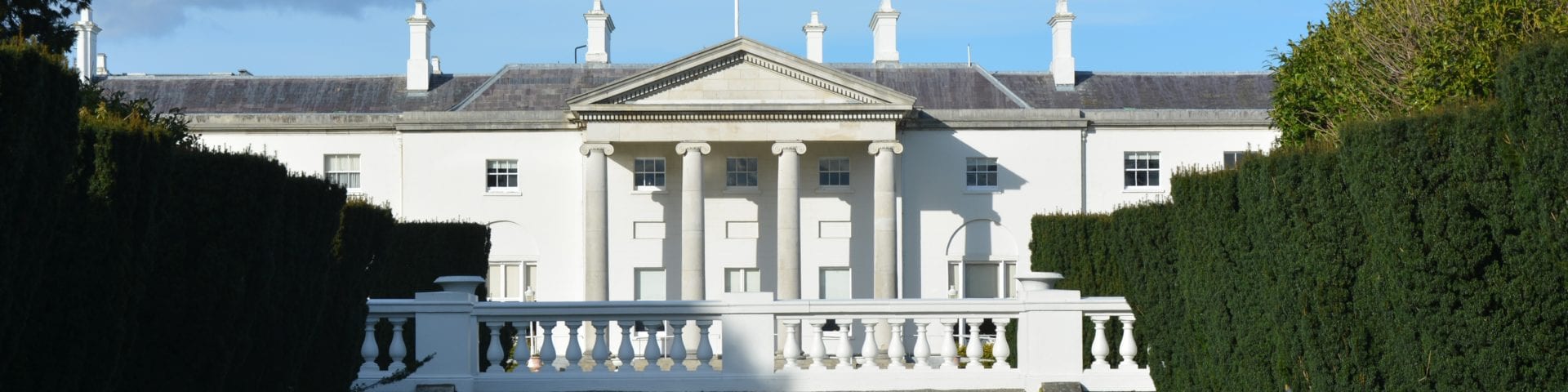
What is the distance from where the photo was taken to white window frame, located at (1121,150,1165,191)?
36906 mm

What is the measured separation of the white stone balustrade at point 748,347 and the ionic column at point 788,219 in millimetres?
19885

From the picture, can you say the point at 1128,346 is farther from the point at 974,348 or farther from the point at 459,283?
the point at 459,283

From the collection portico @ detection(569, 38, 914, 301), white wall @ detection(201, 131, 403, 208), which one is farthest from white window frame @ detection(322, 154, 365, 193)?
portico @ detection(569, 38, 914, 301)

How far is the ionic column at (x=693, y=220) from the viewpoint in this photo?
1292 inches

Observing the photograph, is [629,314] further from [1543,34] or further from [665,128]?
[665,128]

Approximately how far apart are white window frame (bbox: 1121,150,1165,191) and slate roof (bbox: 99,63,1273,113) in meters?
2.28

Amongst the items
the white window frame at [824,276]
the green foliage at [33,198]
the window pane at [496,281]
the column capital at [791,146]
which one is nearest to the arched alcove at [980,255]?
the white window frame at [824,276]

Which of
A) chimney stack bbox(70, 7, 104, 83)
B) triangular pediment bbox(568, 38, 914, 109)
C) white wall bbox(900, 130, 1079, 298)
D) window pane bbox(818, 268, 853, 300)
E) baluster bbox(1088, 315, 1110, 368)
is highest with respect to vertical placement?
chimney stack bbox(70, 7, 104, 83)

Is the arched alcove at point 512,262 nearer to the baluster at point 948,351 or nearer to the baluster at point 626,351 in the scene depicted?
the baluster at point 626,351

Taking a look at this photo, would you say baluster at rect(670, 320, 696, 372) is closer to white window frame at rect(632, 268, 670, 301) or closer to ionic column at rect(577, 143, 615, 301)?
ionic column at rect(577, 143, 615, 301)

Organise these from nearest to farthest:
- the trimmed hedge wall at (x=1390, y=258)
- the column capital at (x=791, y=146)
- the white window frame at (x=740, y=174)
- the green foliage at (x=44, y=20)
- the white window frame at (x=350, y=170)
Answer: the trimmed hedge wall at (x=1390, y=258)
the green foliage at (x=44, y=20)
the column capital at (x=791, y=146)
the white window frame at (x=740, y=174)
the white window frame at (x=350, y=170)

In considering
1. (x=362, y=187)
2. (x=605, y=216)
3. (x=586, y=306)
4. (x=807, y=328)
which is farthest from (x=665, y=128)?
(x=586, y=306)

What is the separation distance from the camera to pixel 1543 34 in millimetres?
7367

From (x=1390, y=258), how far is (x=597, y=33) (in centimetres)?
3440
